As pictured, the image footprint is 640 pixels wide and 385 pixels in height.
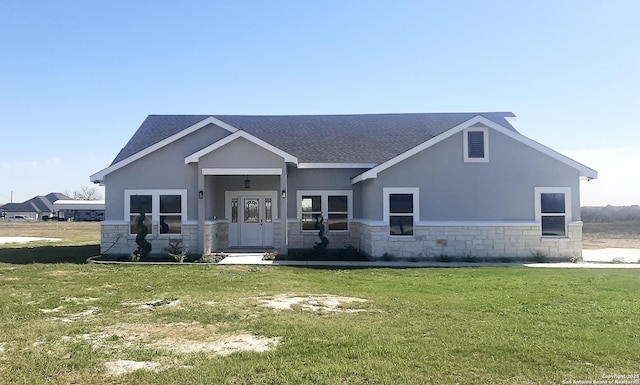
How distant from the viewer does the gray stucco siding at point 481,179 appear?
16484mm

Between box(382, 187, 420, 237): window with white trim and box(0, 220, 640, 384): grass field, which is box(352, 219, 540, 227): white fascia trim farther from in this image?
box(0, 220, 640, 384): grass field

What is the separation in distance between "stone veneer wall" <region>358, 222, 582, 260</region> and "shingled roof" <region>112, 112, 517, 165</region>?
13.8 ft

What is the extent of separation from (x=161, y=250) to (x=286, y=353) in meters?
13.3

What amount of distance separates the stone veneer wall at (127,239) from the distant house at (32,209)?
259 ft

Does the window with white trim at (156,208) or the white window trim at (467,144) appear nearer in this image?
the white window trim at (467,144)

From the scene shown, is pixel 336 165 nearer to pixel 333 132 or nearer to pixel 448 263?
pixel 333 132

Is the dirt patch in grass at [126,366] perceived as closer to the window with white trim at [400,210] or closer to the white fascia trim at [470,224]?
the white fascia trim at [470,224]

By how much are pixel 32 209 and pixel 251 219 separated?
278ft

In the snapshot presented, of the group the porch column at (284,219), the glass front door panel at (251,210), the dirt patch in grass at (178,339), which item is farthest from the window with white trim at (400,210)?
the dirt patch in grass at (178,339)

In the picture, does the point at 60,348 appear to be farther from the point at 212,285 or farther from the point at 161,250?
the point at 161,250

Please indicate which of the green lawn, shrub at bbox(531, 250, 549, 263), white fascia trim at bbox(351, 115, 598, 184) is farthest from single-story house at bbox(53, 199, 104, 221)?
shrub at bbox(531, 250, 549, 263)

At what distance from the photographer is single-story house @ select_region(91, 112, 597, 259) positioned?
1647 centimetres

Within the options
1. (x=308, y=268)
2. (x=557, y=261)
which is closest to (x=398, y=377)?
(x=308, y=268)

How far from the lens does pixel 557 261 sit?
16250 millimetres
